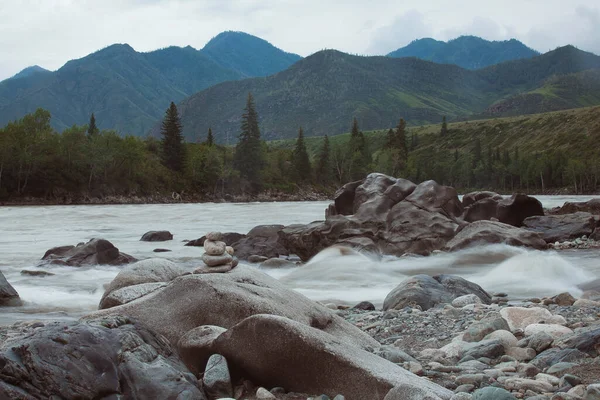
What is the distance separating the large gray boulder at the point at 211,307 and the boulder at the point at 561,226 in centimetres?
2058

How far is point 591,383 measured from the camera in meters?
5.74

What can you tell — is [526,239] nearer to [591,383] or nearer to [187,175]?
[591,383]

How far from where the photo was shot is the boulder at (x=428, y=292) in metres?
11.5

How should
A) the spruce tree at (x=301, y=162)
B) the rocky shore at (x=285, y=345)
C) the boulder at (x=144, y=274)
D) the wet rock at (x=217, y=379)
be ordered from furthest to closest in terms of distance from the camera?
the spruce tree at (x=301, y=162), the boulder at (x=144, y=274), the wet rock at (x=217, y=379), the rocky shore at (x=285, y=345)

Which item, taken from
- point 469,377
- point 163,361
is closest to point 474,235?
point 469,377

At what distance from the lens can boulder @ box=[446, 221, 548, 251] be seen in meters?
22.0

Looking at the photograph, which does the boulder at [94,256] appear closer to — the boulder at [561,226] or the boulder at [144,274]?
the boulder at [144,274]

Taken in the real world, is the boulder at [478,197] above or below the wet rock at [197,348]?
above

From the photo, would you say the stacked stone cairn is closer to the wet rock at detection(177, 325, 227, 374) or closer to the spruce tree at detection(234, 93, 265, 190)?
the wet rock at detection(177, 325, 227, 374)

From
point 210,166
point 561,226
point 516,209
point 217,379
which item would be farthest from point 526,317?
point 210,166

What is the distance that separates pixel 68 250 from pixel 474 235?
15565mm

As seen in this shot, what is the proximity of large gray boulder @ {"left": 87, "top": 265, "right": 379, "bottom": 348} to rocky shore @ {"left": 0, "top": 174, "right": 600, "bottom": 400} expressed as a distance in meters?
0.02

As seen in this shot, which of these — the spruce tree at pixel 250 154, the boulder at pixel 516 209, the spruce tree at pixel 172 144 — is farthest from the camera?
the spruce tree at pixel 250 154

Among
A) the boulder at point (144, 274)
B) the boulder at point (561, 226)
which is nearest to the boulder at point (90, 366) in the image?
the boulder at point (144, 274)
